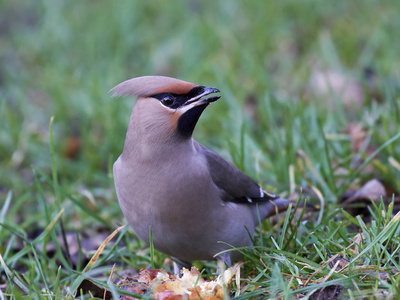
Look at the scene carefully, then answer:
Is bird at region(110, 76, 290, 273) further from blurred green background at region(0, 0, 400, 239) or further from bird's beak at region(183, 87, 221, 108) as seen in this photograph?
blurred green background at region(0, 0, 400, 239)

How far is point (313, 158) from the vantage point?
4.70 m

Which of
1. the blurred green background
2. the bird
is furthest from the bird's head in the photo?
the blurred green background

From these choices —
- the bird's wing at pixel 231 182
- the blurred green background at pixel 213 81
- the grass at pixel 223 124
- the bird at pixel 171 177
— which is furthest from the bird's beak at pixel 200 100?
the blurred green background at pixel 213 81

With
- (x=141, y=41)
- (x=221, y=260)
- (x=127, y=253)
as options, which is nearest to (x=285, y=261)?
(x=221, y=260)

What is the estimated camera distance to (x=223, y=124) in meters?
5.95

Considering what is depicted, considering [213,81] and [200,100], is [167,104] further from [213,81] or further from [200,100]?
[213,81]

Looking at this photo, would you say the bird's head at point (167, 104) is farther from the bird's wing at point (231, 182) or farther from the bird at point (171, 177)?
the bird's wing at point (231, 182)

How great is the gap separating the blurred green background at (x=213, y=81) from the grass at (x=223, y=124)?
0.02 meters

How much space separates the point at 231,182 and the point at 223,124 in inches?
89.2

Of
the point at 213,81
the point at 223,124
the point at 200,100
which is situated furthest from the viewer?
the point at 213,81

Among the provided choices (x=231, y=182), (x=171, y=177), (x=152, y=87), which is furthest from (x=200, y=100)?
(x=231, y=182)

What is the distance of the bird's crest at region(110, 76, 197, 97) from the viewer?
3.32 m

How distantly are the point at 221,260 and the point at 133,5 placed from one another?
6505mm

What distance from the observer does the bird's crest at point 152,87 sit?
332 centimetres
